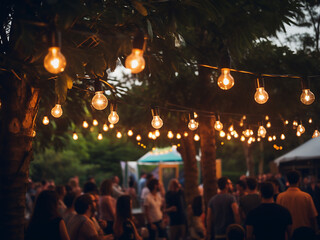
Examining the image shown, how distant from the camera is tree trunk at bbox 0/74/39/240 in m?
4.36

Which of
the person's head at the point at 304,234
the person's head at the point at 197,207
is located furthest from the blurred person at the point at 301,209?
the person's head at the point at 197,207

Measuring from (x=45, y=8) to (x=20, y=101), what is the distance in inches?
77.4

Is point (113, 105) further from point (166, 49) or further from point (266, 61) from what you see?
point (266, 61)

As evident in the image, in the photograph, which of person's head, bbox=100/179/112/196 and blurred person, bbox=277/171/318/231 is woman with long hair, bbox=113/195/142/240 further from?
person's head, bbox=100/179/112/196

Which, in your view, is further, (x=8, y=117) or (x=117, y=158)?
(x=117, y=158)

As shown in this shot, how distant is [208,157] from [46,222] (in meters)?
5.87

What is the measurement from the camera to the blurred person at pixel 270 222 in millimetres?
4875

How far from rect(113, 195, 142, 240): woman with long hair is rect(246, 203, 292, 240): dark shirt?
5.57 feet

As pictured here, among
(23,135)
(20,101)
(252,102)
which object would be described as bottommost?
(23,135)

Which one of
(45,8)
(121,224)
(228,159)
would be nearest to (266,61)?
(121,224)

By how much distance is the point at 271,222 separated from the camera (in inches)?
192

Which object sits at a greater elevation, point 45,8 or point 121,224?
point 45,8

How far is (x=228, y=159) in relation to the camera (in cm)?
4712

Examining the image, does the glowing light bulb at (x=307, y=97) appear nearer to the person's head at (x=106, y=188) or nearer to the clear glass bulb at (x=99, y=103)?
the clear glass bulb at (x=99, y=103)
